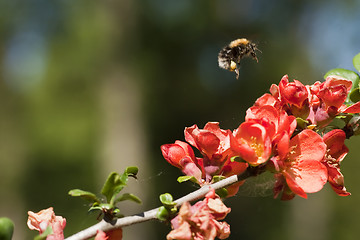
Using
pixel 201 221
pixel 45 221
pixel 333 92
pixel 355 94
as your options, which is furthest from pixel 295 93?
pixel 45 221

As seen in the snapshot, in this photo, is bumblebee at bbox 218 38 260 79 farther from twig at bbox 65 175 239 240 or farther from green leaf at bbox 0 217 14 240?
green leaf at bbox 0 217 14 240

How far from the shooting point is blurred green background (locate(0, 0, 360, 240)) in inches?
387

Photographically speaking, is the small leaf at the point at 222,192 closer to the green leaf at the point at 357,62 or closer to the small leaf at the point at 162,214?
the small leaf at the point at 162,214

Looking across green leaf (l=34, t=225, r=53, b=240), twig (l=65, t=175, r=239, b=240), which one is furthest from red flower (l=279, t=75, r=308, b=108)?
green leaf (l=34, t=225, r=53, b=240)

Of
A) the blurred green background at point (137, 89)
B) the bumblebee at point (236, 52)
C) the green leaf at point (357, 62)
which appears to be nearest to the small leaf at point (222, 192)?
the green leaf at point (357, 62)

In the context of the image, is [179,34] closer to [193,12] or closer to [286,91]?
[193,12]

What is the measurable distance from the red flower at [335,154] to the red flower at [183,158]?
0.29m

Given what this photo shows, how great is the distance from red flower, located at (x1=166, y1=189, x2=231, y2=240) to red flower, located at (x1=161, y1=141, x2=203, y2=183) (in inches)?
5.5

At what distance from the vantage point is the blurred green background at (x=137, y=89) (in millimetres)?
9819

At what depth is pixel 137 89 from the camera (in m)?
9.43

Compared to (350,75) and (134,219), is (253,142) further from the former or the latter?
(350,75)

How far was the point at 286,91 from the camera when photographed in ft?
3.30

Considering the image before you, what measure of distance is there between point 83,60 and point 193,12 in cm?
411

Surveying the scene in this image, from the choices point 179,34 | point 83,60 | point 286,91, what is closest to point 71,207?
point 83,60
